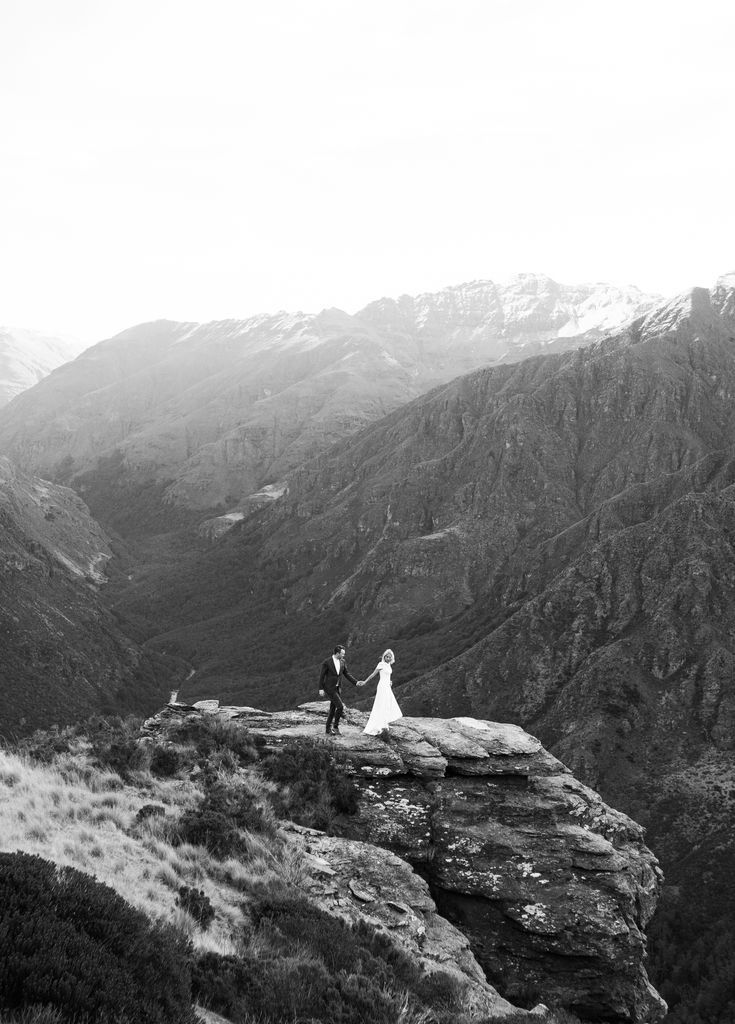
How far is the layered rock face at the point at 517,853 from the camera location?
17.5 metres

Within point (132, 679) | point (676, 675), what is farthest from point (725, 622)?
point (132, 679)

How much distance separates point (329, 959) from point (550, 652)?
16505cm

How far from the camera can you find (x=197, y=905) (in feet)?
41.2

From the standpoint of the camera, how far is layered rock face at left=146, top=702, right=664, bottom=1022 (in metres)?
17.5

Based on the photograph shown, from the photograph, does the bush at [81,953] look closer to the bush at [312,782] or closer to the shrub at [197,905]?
the shrub at [197,905]

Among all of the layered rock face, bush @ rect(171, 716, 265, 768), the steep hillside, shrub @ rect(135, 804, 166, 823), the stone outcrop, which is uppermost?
shrub @ rect(135, 804, 166, 823)

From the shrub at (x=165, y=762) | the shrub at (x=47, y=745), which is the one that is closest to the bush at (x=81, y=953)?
the shrub at (x=47, y=745)

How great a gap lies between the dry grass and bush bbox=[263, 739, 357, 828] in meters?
2.45

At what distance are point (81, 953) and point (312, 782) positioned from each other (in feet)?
40.4

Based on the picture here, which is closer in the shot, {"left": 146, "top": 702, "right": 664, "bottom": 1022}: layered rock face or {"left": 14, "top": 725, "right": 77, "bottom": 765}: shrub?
{"left": 146, "top": 702, "right": 664, "bottom": 1022}: layered rock face

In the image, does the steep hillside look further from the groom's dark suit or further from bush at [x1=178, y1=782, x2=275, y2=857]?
bush at [x1=178, y1=782, x2=275, y2=857]

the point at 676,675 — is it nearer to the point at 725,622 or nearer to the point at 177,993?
the point at 725,622

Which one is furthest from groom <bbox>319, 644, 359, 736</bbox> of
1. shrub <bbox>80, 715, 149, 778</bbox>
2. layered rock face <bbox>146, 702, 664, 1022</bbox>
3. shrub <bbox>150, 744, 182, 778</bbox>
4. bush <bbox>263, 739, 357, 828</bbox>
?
shrub <bbox>80, 715, 149, 778</bbox>

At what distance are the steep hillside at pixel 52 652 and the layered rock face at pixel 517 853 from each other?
109m
